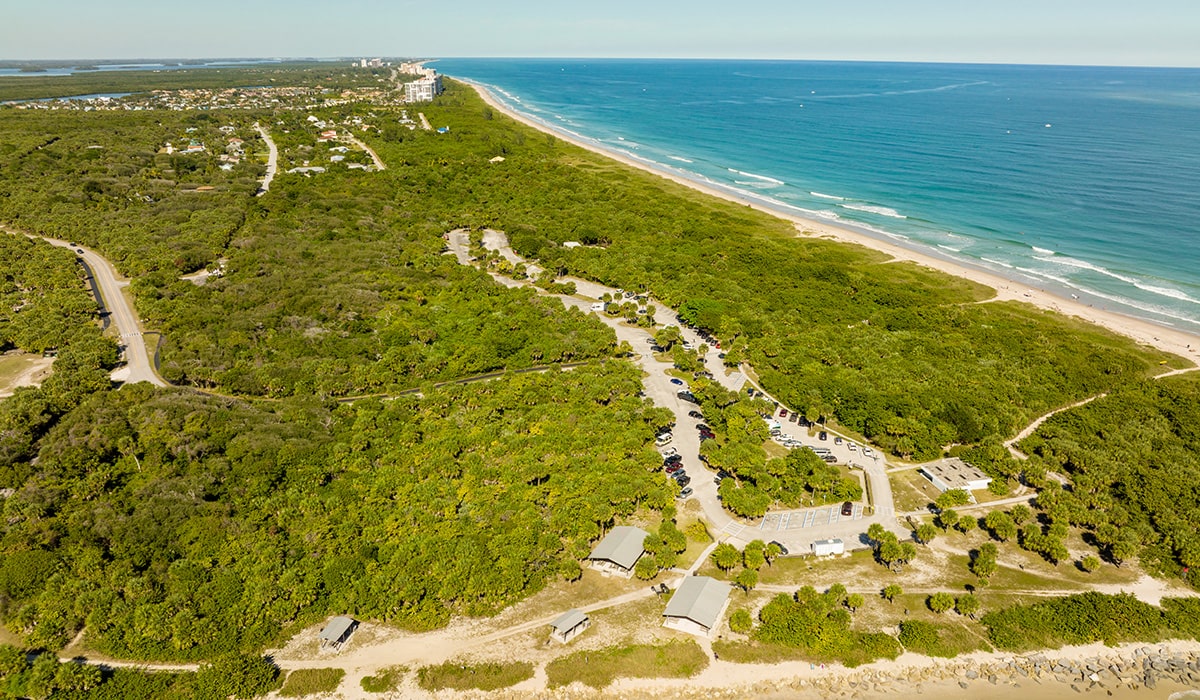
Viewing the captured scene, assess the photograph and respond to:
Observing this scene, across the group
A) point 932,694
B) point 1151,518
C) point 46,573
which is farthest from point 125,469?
point 1151,518

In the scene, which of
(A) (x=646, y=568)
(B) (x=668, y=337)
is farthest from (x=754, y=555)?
(B) (x=668, y=337)

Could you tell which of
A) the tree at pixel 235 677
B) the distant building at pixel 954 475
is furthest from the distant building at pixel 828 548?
the tree at pixel 235 677

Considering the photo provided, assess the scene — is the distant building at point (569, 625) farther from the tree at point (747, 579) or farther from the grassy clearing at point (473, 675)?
the tree at point (747, 579)

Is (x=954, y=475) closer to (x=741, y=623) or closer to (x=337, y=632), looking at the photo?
(x=741, y=623)

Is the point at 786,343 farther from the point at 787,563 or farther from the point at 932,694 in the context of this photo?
the point at 932,694

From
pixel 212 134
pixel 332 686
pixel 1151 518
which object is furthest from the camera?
pixel 212 134

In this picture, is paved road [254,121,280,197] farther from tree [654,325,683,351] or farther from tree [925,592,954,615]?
tree [925,592,954,615]

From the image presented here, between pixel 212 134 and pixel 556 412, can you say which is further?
pixel 212 134

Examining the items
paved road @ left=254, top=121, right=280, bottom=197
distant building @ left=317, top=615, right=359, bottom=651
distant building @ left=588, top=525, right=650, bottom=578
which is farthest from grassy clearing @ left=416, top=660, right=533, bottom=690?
paved road @ left=254, top=121, right=280, bottom=197
